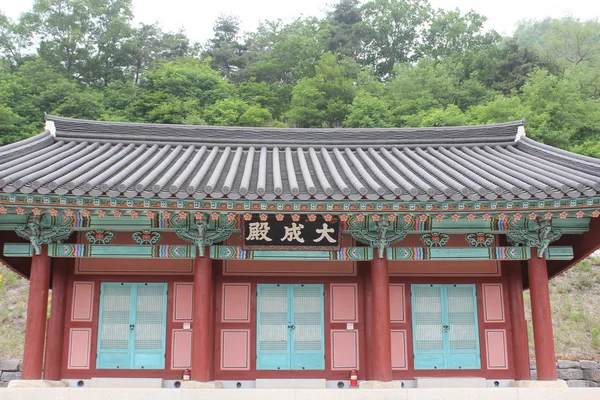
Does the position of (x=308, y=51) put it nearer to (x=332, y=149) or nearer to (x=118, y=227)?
(x=332, y=149)

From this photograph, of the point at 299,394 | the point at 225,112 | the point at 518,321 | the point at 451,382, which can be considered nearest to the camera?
the point at 299,394

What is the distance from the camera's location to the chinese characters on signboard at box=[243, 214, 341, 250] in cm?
984

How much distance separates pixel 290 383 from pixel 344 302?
69.5 inches

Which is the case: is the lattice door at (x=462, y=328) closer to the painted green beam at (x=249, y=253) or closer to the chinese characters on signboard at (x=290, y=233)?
the painted green beam at (x=249, y=253)

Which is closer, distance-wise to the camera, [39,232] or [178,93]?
[39,232]

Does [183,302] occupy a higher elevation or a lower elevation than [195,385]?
higher

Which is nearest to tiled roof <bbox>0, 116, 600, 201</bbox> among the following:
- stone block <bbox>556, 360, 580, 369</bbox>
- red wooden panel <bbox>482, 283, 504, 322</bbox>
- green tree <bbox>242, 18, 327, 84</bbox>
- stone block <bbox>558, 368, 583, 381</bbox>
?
red wooden panel <bbox>482, 283, 504, 322</bbox>

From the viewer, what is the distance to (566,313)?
21.9 meters

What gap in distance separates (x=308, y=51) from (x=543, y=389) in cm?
4044

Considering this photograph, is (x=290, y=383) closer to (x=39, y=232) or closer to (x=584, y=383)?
(x=39, y=232)

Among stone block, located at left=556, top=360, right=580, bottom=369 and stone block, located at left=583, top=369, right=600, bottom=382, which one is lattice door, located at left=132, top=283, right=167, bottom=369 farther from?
stone block, located at left=583, top=369, right=600, bottom=382

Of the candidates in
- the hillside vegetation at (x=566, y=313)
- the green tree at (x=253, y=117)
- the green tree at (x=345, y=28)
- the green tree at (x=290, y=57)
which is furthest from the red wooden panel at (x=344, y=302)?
the green tree at (x=345, y=28)

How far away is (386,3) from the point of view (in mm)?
51812

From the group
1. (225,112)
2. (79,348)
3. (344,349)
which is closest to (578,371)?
(344,349)
